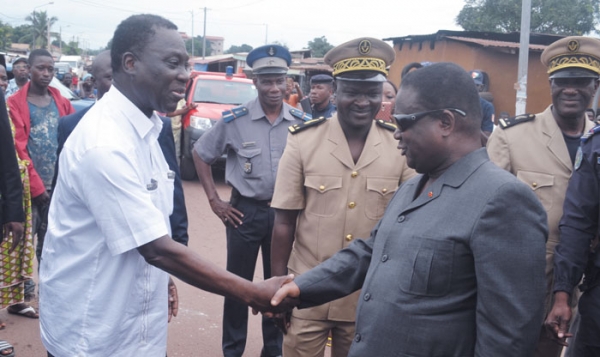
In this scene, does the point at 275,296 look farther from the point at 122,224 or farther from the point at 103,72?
the point at 103,72

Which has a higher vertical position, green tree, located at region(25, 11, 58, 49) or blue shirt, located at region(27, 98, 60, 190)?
green tree, located at region(25, 11, 58, 49)

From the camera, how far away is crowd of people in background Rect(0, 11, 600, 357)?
1893 mm

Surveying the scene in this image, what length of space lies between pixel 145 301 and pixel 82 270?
0.82 ft

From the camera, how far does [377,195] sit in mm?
2938

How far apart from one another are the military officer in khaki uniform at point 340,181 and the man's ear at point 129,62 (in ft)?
3.33

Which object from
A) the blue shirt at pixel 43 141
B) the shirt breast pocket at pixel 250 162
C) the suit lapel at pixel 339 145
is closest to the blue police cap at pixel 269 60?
the shirt breast pocket at pixel 250 162

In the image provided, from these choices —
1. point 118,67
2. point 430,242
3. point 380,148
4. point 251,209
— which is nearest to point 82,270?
point 118,67

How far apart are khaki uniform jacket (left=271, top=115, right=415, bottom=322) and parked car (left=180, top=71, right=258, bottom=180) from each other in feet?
25.6

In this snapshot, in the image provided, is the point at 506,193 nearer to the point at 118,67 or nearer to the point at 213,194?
the point at 118,67

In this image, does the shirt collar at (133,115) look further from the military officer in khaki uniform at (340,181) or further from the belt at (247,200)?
the belt at (247,200)

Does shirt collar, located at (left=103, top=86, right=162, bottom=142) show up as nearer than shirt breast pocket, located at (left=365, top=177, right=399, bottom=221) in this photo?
Yes

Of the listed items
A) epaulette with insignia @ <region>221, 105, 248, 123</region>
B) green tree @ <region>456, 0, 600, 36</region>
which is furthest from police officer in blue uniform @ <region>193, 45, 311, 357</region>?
green tree @ <region>456, 0, 600, 36</region>

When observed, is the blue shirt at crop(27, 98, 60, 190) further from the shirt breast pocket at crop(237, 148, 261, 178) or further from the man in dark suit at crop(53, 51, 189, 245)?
the shirt breast pocket at crop(237, 148, 261, 178)

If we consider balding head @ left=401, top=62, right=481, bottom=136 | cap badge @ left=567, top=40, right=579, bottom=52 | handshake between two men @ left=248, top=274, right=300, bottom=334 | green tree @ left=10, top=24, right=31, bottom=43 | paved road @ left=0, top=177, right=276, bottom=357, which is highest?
green tree @ left=10, top=24, right=31, bottom=43
